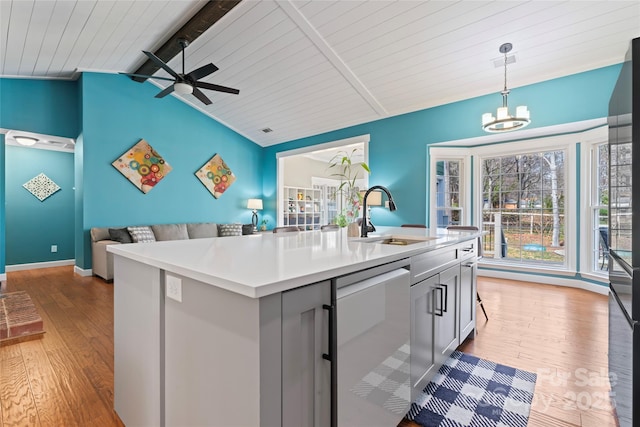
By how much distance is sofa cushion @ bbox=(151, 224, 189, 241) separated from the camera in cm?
539

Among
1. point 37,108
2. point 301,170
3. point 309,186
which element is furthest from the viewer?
point 309,186

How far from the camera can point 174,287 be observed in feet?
3.59

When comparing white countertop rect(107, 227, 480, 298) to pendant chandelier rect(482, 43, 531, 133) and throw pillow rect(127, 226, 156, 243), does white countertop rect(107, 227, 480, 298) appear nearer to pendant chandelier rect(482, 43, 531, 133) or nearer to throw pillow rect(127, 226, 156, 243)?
pendant chandelier rect(482, 43, 531, 133)

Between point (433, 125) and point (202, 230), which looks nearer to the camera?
point (433, 125)

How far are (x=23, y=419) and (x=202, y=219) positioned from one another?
5048mm

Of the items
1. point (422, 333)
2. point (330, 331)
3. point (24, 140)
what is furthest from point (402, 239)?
point (24, 140)

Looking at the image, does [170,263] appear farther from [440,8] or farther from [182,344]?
[440,8]

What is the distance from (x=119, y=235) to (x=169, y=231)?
2.79ft

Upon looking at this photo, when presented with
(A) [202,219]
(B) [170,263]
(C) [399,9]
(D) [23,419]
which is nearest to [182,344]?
(B) [170,263]

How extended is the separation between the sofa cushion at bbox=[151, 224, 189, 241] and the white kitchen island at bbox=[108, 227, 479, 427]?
445 cm

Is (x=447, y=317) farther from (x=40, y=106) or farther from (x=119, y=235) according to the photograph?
(x=40, y=106)

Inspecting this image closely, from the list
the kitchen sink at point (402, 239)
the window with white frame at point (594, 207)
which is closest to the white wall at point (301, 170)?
the kitchen sink at point (402, 239)

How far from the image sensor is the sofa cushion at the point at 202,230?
5.98 m

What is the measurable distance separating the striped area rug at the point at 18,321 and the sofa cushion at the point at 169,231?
225cm
